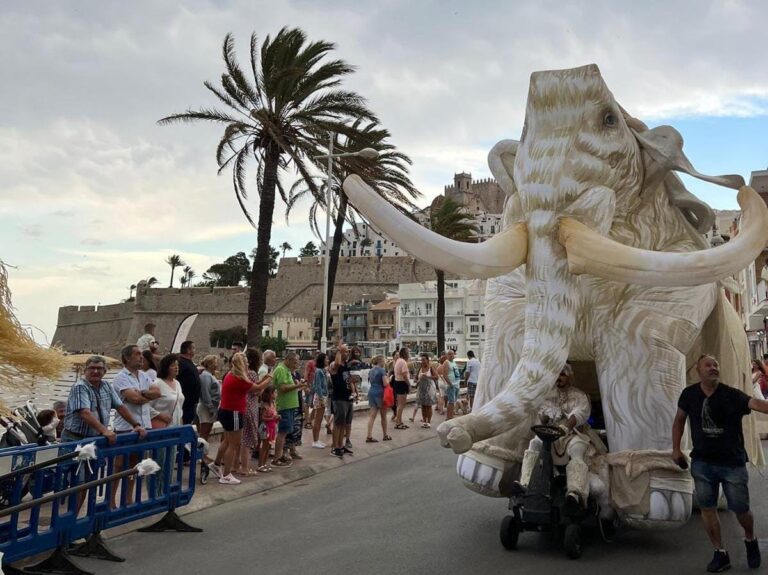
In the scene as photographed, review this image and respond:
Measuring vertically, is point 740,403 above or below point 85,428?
above

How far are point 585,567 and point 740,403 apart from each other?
1562mm

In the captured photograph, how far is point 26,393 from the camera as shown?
3.75m

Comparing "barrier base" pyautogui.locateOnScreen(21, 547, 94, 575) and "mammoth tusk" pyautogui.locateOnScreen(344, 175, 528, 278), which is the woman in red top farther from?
"mammoth tusk" pyautogui.locateOnScreen(344, 175, 528, 278)

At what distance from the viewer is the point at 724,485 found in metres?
4.85

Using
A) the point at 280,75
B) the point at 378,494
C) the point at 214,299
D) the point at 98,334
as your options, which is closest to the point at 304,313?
the point at 214,299

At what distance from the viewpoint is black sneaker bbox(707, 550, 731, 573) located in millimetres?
4840

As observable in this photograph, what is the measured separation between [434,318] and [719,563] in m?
70.7

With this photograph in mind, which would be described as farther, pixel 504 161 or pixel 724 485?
pixel 504 161

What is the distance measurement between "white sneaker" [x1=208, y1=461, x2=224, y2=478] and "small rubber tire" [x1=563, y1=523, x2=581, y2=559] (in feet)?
15.2

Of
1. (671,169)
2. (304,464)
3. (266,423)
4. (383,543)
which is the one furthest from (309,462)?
(671,169)

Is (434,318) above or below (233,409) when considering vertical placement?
above

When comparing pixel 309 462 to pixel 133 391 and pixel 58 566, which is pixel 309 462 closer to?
pixel 133 391

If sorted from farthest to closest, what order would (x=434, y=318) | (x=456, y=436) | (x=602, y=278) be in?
(x=434, y=318) → (x=602, y=278) → (x=456, y=436)

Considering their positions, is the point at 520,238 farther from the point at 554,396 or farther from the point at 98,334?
the point at 98,334
